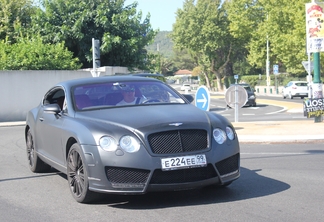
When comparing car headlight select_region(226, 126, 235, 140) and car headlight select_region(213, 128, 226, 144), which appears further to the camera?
car headlight select_region(226, 126, 235, 140)

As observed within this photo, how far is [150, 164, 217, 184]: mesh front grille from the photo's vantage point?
6004mm

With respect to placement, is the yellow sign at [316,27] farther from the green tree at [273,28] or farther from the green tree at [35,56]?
the green tree at [273,28]

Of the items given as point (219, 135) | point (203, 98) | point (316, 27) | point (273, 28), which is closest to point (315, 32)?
point (316, 27)

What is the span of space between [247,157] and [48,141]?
4272mm

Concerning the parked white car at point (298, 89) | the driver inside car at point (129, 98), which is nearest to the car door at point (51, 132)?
the driver inside car at point (129, 98)

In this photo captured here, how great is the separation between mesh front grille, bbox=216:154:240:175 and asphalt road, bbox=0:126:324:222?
355 mm

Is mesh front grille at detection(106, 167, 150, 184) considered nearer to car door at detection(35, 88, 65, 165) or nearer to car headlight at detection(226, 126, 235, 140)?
car headlight at detection(226, 126, 235, 140)

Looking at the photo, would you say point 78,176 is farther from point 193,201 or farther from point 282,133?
point 282,133

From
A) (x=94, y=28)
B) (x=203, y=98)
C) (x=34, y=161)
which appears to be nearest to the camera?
(x=34, y=161)

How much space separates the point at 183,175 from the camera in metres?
6.10

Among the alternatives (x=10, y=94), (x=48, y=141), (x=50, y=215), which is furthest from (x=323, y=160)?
(x=10, y=94)

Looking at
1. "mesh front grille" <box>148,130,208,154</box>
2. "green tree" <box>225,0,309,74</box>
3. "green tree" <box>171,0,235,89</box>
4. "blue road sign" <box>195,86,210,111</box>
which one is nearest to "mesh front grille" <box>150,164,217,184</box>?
"mesh front grille" <box>148,130,208,154</box>

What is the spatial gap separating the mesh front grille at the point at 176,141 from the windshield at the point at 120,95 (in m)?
1.29

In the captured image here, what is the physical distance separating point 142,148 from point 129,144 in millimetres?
162
